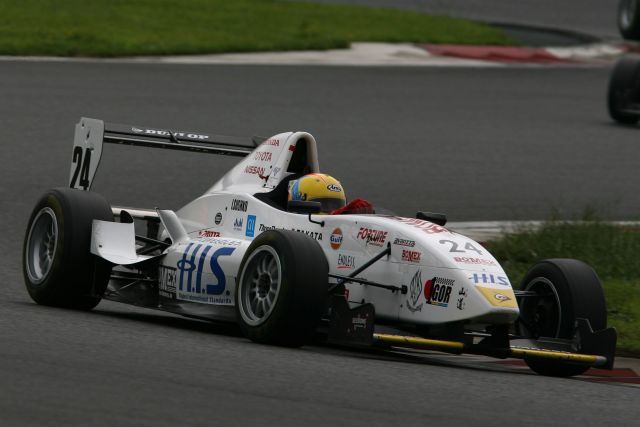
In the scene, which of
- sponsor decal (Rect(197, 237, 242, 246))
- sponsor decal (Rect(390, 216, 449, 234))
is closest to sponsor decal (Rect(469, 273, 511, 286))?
sponsor decal (Rect(390, 216, 449, 234))

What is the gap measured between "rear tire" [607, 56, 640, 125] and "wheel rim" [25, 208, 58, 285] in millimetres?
12425

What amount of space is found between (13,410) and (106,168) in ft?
32.9

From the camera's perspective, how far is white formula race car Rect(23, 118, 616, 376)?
8398 millimetres

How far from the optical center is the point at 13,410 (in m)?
6.22

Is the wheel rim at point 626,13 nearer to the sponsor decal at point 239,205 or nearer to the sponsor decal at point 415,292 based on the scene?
the sponsor decal at point 239,205

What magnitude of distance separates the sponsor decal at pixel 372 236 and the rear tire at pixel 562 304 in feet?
3.51

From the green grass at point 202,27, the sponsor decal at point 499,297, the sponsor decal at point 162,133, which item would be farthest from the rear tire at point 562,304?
the green grass at point 202,27

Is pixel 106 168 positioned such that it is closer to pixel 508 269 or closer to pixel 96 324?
pixel 508 269

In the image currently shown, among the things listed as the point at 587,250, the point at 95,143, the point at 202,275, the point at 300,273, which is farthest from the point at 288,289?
the point at 587,250

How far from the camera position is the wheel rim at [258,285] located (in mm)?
8641

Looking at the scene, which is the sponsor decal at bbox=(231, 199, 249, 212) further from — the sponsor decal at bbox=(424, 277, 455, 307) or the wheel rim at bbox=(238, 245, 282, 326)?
the sponsor decal at bbox=(424, 277, 455, 307)

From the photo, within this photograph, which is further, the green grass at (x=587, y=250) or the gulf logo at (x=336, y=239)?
the green grass at (x=587, y=250)

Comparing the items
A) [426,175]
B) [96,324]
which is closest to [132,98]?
[426,175]

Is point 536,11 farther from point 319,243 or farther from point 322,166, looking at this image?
point 319,243
